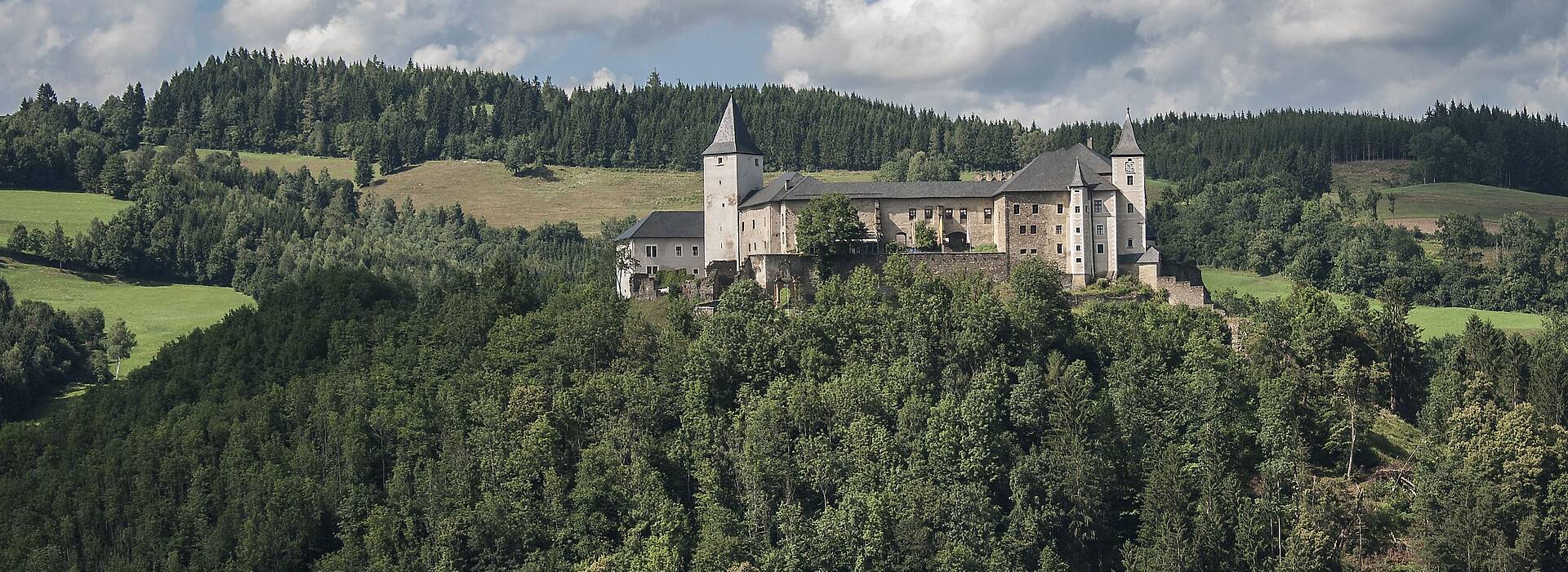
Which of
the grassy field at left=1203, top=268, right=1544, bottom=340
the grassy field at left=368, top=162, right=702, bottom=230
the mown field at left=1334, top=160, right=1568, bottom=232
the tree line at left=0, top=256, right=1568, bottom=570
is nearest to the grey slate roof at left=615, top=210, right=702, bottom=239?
the tree line at left=0, top=256, right=1568, bottom=570

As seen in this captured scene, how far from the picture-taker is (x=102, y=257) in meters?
144

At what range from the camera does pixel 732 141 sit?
95.5 m

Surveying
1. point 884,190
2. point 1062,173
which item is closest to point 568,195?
point 884,190

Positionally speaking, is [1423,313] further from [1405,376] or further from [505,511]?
[505,511]

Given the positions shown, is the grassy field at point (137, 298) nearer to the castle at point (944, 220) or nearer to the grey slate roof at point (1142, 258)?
the castle at point (944, 220)

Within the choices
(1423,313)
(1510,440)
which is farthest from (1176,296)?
(1423,313)

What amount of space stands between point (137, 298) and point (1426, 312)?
105 meters

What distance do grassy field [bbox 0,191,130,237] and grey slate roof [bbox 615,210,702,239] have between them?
77.8 meters

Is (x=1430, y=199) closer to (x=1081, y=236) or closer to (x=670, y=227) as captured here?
(x=1081, y=236)

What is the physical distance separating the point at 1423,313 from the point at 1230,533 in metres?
58.5

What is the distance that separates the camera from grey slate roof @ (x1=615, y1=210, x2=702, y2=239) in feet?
310

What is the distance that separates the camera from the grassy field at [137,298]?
127812mm

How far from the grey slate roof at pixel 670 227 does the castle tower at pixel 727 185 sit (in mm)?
631

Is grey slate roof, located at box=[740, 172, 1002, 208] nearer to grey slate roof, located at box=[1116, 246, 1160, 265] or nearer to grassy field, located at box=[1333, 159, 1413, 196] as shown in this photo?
grey slate roof, located at box=[1116, 246, 1160, 265]
